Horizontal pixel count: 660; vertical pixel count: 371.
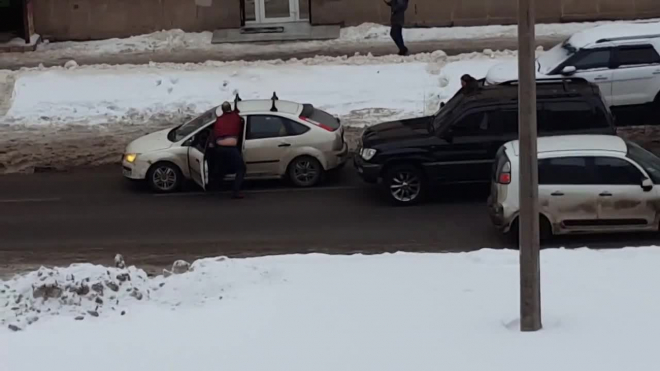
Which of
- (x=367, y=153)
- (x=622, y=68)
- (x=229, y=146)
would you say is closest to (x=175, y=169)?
(x=229, y=146)

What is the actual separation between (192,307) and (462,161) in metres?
7.75

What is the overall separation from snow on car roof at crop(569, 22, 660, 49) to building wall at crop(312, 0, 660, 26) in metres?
8.52

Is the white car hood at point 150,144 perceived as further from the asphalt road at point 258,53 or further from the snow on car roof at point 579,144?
the asphalt road at point 258,53

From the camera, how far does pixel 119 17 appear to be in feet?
98.1

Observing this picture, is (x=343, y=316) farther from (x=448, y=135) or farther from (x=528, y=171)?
(x=448, y=135)

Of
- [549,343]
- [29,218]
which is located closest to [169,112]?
[29,218]

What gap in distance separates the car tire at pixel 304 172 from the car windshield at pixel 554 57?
16.0 feet

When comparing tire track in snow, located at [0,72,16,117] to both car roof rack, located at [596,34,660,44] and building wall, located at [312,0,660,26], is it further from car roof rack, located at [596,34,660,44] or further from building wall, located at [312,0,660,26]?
car roof rack, located at [596,34,660,44]

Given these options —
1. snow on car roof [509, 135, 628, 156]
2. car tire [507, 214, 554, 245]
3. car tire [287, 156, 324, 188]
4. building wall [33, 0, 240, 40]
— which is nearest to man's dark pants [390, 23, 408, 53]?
building wall [33, 0, 240, 40]

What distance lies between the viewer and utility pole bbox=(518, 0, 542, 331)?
8789mm

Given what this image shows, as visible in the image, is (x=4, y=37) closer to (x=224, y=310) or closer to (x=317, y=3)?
(x=317, y=3)

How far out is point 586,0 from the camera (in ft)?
96.8

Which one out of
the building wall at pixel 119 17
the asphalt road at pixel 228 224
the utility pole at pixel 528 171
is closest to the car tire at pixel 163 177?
the asphalt road at pixel 228 224

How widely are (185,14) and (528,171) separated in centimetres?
2211
